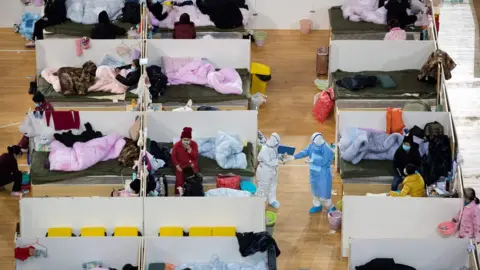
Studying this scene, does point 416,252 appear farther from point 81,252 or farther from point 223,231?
point 81,252

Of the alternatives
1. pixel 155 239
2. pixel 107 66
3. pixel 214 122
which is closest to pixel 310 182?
pixel 214 122

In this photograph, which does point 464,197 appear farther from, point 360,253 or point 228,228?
point 228,228

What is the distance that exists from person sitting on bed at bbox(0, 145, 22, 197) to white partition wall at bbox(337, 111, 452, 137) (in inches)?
154

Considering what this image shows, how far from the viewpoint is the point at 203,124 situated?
13047mm

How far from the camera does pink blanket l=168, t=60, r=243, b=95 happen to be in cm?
1399

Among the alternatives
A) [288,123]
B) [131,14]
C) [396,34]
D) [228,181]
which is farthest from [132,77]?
[396,34]

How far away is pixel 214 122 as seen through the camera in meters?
13.0

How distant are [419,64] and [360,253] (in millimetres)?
4297

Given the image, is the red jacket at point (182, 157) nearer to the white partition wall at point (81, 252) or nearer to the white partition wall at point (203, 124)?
the white partition wall at point (203, 124)

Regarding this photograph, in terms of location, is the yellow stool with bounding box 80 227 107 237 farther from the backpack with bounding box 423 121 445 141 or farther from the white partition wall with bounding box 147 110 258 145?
the backpack with bounding box 423 121 445 141

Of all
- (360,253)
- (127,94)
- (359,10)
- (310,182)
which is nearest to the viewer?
(360,253)

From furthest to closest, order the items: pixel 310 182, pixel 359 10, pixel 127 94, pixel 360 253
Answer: pixel 359 10, pixel 127 94, pixel 310 182, pixel 360 253

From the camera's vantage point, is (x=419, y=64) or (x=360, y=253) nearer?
(x=360, y=253)

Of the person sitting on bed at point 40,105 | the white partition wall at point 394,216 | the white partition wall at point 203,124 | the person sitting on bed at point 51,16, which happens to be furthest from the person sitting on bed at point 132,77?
the white partition wall at point 394,216
